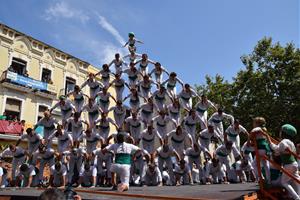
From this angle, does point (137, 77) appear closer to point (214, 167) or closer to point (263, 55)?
point (214, 167)

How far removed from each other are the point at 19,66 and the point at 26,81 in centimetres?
168

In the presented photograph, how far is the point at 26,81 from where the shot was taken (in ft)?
87.7

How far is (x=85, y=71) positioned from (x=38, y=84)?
21.3 feet

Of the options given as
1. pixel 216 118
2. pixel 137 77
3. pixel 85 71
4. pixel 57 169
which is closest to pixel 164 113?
pixel 216 118

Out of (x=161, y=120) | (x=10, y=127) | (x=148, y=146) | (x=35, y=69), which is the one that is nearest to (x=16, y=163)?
(x=148, y=146)

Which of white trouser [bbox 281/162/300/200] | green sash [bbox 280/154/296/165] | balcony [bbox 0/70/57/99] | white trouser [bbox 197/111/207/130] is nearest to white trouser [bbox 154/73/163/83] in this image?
white trouser [bbox 197/111/207/130]

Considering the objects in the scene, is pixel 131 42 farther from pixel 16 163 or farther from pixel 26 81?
pixel 26 81

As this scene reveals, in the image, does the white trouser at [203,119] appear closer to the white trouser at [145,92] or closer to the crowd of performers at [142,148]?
the crowd of performers at [142,148]

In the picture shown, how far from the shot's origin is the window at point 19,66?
2673 cm

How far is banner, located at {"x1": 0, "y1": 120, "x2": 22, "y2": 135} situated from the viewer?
23109 mm

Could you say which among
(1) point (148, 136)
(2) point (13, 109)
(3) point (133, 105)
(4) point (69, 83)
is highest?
(4) point (69, 83)

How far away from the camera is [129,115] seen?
43.8 feet

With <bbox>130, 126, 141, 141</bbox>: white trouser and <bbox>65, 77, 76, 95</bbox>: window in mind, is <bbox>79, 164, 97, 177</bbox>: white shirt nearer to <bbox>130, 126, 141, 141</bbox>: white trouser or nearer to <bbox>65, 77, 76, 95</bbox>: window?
<bbox>130, 126, 141, 141</bbox>: white trouser

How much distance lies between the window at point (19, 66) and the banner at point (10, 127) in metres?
5.19
